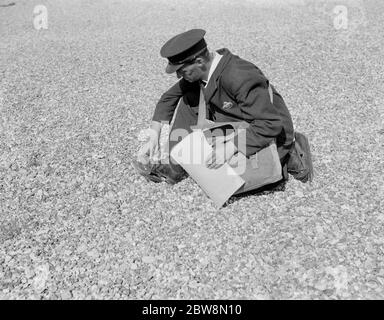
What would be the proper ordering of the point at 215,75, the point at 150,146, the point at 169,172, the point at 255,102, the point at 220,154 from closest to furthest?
the point at 255,102
the point at 215,75
the point at 220,154
the point at 150,146
the point at 169,172

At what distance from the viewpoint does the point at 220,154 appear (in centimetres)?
423

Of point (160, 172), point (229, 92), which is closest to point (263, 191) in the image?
point (160, 172)

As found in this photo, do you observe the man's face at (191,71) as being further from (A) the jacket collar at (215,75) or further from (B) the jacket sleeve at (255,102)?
(B) the jacket sleeve at (255,102)

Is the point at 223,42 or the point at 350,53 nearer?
Answer: the point at 350,53

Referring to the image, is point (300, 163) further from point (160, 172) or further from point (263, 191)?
point (160, 172)

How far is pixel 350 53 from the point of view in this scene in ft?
29.3

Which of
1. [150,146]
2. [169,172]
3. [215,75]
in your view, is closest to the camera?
[215,75]

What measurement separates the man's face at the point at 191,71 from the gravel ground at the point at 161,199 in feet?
4.44

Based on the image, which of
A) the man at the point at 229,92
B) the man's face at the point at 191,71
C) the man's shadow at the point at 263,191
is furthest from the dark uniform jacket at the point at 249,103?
the man's shadow at the point at 263,191

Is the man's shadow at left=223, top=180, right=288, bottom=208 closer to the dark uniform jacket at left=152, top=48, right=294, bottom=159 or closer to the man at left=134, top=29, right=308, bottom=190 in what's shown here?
the man at left=134, top=29, right=308, bottom=190

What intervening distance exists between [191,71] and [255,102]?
2.22ft

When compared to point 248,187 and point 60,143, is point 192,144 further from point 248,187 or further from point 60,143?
point 60,143

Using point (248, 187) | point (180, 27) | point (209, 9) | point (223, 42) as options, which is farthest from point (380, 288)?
point (209, 9)
